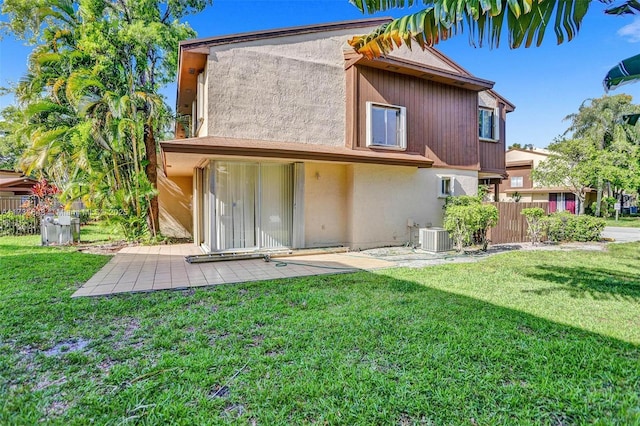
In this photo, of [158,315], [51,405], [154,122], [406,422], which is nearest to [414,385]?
[406,422]

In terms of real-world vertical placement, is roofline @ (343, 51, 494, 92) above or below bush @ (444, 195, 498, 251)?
above

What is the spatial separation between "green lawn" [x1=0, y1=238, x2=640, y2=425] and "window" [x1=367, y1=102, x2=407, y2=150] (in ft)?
22.7

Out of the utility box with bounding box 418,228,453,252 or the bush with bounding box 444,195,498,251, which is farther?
the utility box with bounding box 418,228,453,252

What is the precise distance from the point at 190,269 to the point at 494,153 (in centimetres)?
1405

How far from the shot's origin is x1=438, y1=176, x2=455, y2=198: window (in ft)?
43.8

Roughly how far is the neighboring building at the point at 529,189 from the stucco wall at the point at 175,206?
3094cm

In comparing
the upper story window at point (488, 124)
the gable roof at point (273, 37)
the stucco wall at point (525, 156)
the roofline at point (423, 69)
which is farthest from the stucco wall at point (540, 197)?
the roofline at point (423, 69)

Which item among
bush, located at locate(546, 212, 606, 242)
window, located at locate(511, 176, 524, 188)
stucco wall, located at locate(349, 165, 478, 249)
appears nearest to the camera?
stucco wall, located at locate(349, 165, 478, 249)

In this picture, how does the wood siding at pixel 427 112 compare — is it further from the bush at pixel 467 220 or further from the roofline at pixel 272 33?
the bush at pixel 467 220

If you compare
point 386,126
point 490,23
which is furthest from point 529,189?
point 490,23

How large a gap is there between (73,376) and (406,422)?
324cm

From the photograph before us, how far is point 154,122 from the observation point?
12578mm

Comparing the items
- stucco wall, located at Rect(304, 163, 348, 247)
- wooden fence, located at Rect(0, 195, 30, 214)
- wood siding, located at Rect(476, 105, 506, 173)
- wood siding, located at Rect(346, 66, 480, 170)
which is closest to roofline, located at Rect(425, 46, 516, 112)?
wood siding, located at Rect(476, 105, 506, 173)

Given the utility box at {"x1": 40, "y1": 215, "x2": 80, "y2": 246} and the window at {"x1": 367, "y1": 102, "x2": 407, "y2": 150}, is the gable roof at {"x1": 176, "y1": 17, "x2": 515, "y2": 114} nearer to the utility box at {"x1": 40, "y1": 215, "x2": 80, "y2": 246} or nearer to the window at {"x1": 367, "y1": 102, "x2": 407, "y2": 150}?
the window at {"x1": 367, "y1": 102, "x2": 407, "y2": 150}
